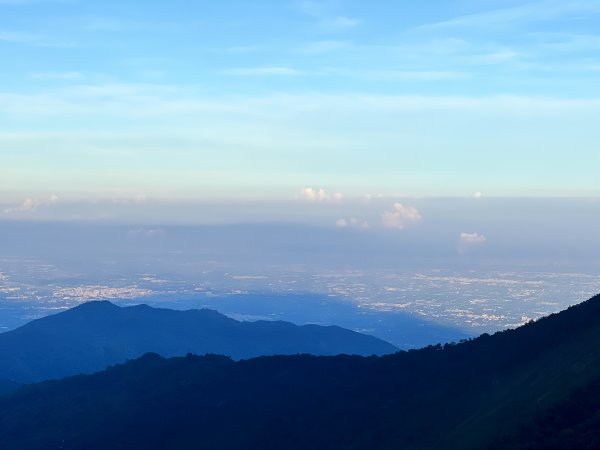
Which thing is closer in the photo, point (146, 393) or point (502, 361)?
point (502, 361)

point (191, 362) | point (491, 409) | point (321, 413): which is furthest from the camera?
point (191, 362)

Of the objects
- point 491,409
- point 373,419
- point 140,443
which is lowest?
point 140,443

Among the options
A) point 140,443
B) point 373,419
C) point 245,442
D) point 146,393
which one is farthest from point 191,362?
point 373,419

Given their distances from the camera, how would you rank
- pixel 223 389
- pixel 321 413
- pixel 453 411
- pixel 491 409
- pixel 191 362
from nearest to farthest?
pixel 491 409 < pixel 453 411 < pixel 321 413 < pixel 223 389 < pixel 191 362

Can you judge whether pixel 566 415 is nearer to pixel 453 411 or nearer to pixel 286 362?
pixel 453 411

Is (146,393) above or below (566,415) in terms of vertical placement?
below

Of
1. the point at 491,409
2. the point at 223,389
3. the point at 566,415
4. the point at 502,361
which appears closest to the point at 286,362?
the point at 223,389

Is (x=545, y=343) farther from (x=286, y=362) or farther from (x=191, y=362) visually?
(x=191, y=362)
